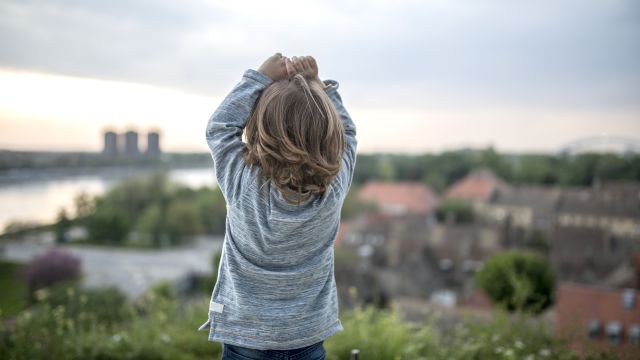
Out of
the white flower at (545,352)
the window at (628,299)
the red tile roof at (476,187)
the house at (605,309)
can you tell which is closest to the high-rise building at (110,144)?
the white flower at (545,352)

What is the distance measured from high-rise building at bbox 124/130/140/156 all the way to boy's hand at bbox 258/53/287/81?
5.29 meters

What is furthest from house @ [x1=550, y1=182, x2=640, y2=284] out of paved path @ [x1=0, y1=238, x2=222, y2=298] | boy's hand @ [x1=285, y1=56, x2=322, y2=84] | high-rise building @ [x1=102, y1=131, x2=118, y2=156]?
boy's hand @ [x1=285, y1=56, x2=322, y2=84]

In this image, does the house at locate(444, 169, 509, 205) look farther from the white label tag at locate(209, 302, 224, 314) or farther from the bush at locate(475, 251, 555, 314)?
the white label tag at locate(209, 302, 224, 314)

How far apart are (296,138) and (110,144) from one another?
5.69m

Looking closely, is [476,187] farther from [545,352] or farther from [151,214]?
[545,352]

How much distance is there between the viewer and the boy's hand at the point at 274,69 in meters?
1.16

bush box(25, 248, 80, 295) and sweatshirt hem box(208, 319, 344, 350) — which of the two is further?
A: bush box(25, 248, 80, 295)

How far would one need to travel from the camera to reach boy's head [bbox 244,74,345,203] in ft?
3.32

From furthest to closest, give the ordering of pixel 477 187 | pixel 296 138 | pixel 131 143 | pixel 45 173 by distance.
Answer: pixel 477 187
pixel 131 143
pixel 45 173
pixel 296 138

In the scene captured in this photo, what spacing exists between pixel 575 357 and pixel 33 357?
253 centimetres

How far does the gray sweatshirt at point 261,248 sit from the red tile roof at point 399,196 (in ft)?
111

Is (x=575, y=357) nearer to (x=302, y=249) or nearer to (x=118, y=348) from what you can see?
(x=302, y=249)

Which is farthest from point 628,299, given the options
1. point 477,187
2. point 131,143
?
point 477,187

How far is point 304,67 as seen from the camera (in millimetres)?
1164
